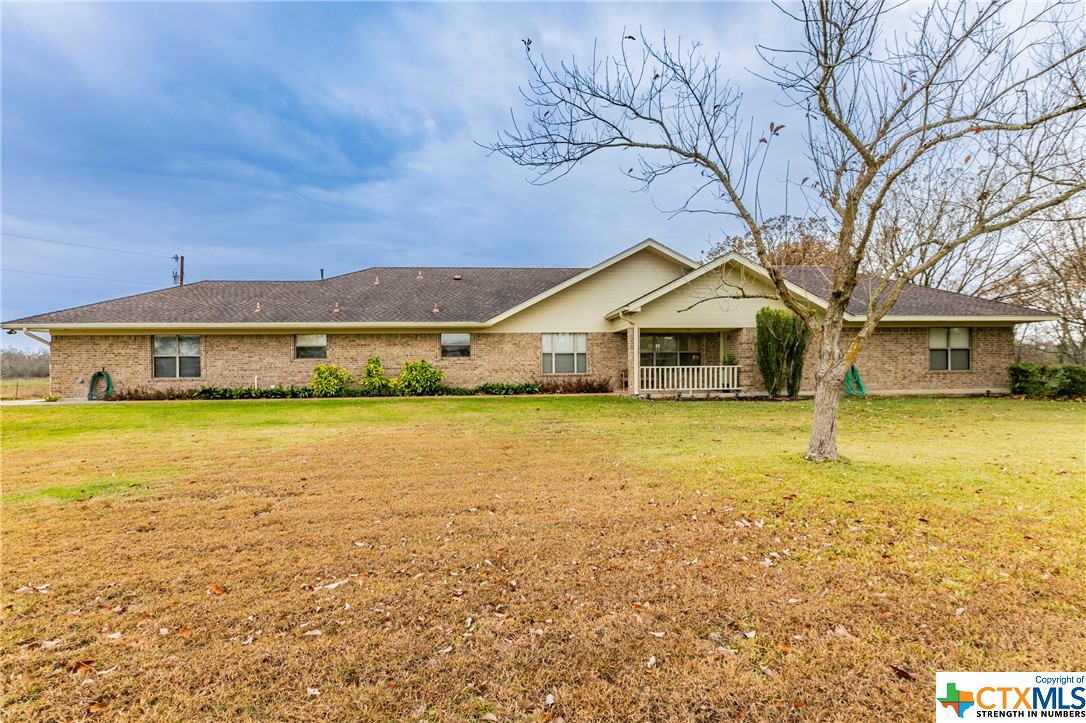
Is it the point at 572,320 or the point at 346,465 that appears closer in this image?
the point at 346,465

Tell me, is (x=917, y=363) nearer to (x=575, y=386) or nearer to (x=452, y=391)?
(x=575, y=386)

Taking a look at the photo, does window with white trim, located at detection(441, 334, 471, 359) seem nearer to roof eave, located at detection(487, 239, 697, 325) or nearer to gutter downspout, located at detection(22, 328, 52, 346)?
roof eave, located at detection(487, 239, 697, 325)

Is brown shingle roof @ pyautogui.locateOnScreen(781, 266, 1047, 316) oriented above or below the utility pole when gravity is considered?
below

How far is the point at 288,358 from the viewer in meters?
18.0

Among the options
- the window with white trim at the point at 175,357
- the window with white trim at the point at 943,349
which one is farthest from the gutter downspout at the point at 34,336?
the window with white trim at the point at 943,349

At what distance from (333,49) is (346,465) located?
11969mm

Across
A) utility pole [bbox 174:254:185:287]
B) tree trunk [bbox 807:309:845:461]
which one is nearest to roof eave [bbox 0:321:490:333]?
tree trunk [bbox 807:309:845:461]

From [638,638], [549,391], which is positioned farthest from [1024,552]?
[549,391]

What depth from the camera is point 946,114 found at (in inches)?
269

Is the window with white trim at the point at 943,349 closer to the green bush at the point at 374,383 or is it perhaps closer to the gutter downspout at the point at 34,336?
the green bush at the point at 374,383

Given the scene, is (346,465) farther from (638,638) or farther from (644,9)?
(644,9)

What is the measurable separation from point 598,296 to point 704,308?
13.0 feet

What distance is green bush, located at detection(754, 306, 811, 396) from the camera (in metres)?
16.7

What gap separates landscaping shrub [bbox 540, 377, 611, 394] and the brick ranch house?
36cm
